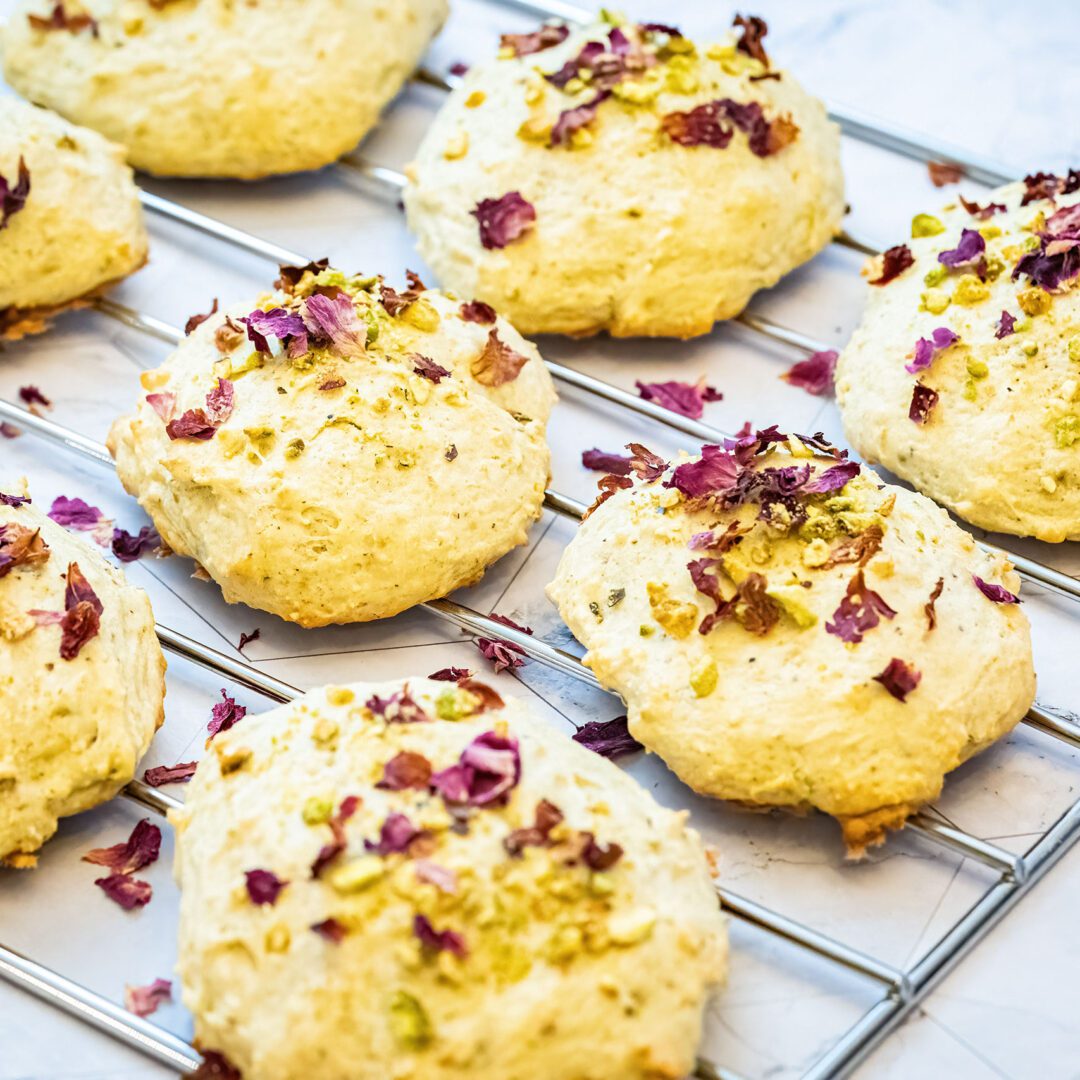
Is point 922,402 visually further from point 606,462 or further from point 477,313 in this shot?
point 477,313

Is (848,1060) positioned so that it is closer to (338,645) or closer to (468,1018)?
(468,1018)

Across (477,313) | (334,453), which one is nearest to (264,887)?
(334,453)

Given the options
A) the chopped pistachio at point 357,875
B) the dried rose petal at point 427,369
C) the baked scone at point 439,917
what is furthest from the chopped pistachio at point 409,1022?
the dried rose petal at point 427,369

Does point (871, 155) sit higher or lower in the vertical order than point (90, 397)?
higher

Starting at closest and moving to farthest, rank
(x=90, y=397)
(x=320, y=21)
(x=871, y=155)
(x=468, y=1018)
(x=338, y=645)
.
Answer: (x=468, y=1018)
(x=338, y=645)
(x=90, y=397)
(x=320, y=21)
(x=871, y=155)

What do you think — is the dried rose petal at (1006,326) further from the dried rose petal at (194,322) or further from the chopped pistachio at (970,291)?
the dried rose petal at (194,322)

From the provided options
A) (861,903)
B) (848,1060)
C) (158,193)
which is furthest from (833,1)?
(848,1060)
